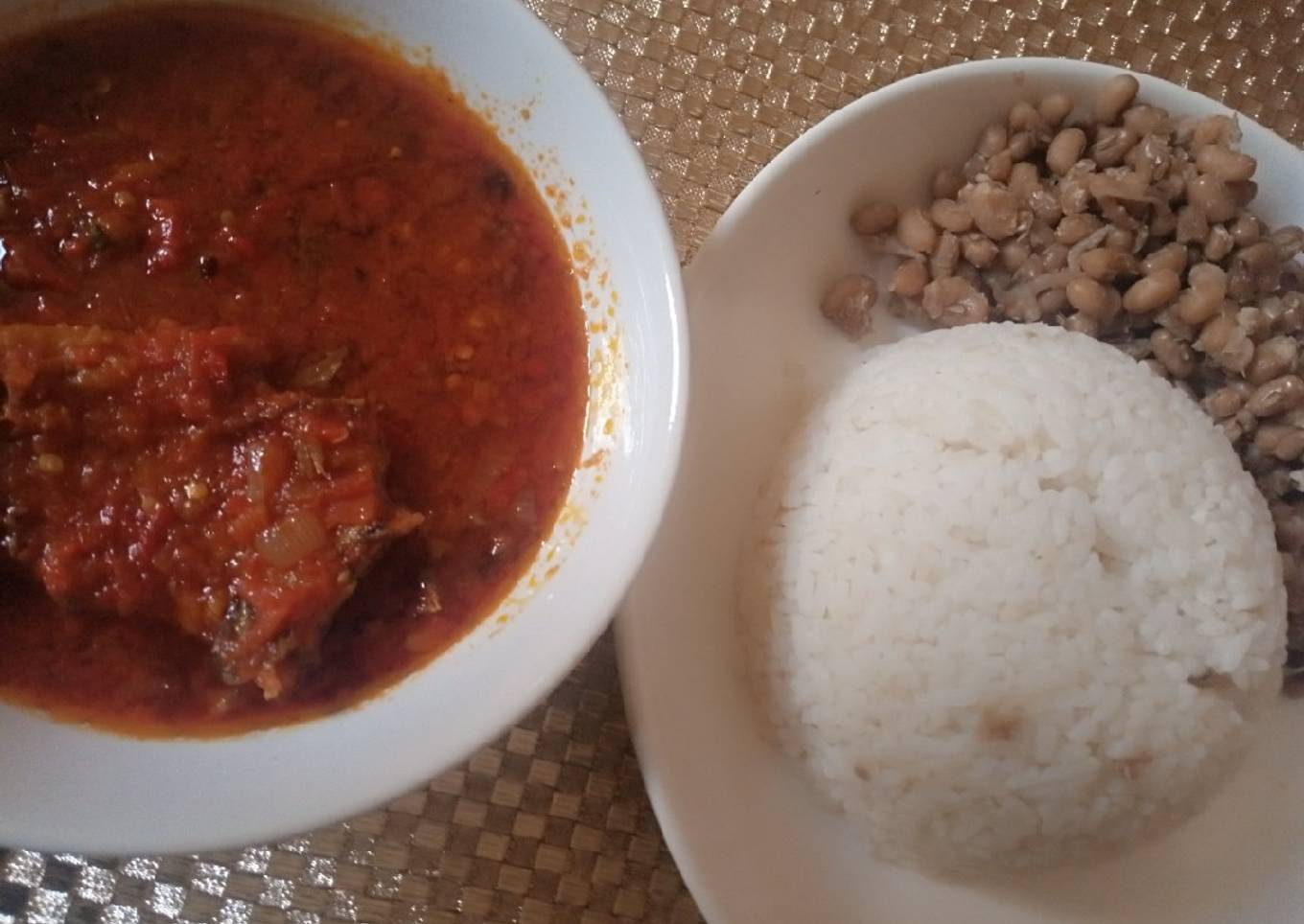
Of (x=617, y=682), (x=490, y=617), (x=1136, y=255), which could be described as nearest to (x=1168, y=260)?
(x=1136, y=255)

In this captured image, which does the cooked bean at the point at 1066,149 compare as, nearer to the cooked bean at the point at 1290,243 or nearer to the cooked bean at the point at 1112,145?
the cooked bean at the point at 1112,145

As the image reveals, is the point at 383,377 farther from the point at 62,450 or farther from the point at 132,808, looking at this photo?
the point at 132,808

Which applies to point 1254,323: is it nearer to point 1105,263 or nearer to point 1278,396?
point 1278,396

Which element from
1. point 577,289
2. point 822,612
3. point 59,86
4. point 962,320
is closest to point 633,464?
point 577,289

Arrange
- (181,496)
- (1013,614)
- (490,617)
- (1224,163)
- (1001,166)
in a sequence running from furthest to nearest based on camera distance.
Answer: (1001,166) < (1224,163) < (1013,614) < (490,617) < (181,496)

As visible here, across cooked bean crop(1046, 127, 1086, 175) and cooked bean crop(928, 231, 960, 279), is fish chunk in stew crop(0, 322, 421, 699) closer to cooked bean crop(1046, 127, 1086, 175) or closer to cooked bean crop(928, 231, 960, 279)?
cooked bean crop(928, 231, 960, 279)

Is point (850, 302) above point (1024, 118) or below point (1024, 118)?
below

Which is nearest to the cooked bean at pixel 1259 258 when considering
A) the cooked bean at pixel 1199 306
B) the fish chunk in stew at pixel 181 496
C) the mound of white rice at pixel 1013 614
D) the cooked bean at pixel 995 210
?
the cooked bean at pixel 1199 306
